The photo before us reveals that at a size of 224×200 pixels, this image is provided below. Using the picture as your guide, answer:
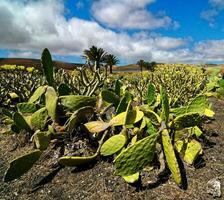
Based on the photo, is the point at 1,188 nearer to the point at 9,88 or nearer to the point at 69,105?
the point at 69,105

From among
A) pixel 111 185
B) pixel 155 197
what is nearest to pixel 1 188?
pixel 111 185

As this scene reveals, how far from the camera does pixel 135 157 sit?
123 inches

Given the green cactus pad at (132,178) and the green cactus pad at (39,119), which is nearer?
the green cactus pad at (132,178)

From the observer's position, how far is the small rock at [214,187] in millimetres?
2908

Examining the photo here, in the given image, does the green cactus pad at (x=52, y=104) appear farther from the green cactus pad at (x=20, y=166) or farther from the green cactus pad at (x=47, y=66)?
the green cactus pad at (x=20, y=166)

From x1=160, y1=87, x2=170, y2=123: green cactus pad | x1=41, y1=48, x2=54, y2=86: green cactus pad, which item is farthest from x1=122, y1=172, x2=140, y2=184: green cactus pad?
x1=41, y1=48, x2=54, y2=86: green cactus pad

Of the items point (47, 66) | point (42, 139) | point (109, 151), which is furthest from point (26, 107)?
point (109, 151)

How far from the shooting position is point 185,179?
10.4 ft

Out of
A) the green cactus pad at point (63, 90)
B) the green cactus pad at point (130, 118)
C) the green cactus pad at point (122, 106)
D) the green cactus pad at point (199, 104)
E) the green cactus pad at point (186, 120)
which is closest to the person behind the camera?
the green cactus pad at point (186, 120)

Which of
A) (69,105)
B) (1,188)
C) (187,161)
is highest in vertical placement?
(69,105)

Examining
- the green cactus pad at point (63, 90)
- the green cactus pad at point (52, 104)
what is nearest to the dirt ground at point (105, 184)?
the green cactus pad at point (52, 104)

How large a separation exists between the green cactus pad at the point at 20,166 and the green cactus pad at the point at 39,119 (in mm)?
538

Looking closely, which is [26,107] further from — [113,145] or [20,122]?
[113,145]

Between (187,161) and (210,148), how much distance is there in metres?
0.57
